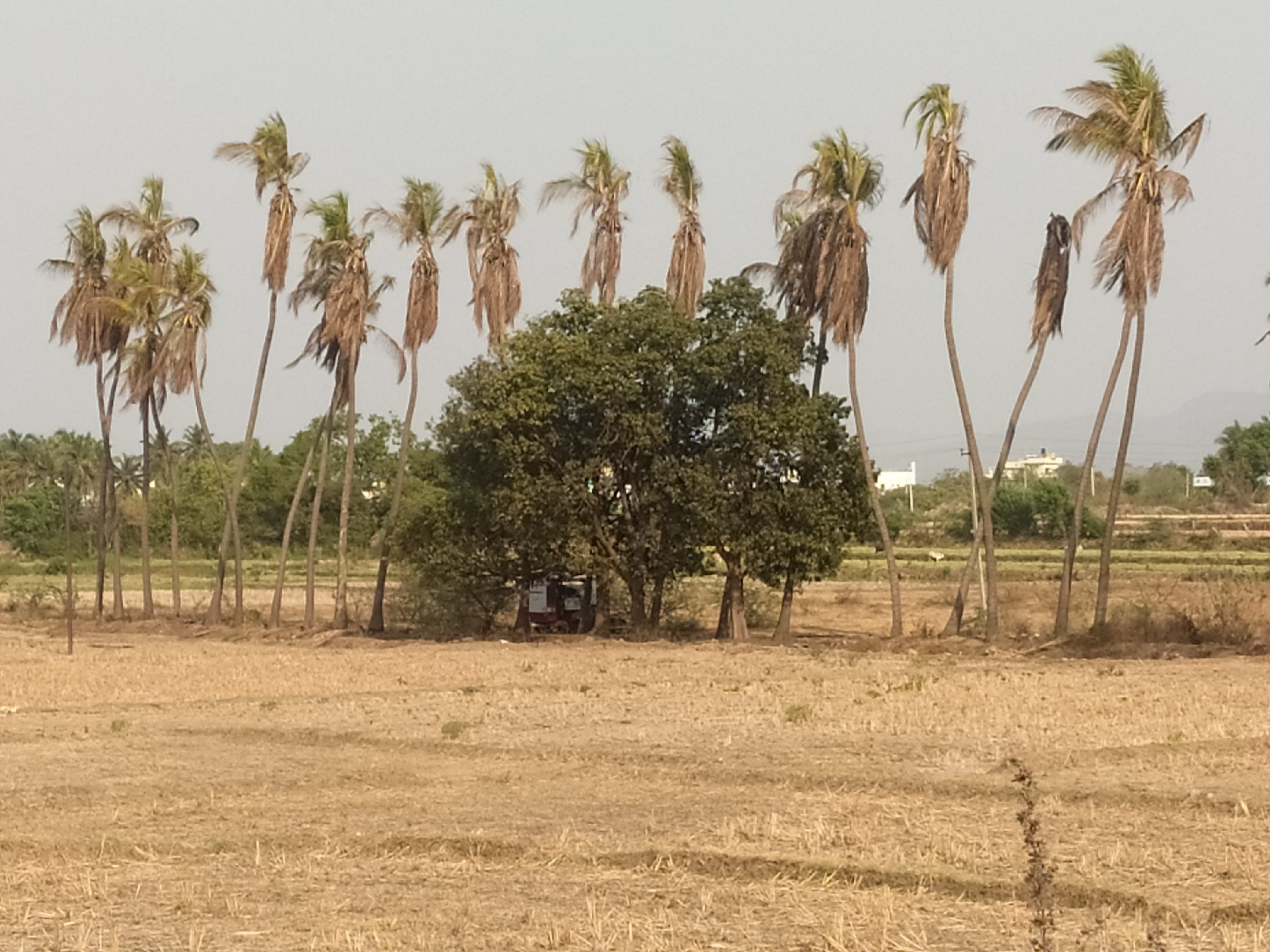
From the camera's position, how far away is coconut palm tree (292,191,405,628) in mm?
49406

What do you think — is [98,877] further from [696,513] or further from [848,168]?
[848,168]

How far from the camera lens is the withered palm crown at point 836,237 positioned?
42375mm

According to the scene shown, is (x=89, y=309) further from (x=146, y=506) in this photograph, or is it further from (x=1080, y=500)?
(x=1080, y=500)

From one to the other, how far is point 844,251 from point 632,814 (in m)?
29.2

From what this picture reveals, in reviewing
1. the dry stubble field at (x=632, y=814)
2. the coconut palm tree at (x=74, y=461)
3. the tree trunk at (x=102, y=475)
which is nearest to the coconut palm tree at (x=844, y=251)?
the dry stubble field at (x=632, y=814)

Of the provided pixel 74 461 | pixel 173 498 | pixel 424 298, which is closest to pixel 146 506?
pixel 173 498

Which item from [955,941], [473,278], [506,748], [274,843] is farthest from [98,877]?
[473,278]

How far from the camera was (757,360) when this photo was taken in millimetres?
41875

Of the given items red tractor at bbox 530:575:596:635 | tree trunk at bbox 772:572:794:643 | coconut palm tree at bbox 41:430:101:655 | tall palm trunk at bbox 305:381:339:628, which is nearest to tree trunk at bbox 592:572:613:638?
red tractor at bbox 530:575:596:635

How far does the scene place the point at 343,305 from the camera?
49438 millimetres

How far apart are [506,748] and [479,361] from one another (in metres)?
26.0

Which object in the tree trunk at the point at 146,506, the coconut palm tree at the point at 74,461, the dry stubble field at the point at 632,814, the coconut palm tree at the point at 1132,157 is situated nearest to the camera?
the dry stubble field at the point at 632,814

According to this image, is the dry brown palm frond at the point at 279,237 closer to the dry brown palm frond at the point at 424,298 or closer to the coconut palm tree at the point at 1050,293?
the dry brown palm frond at the point at 424,298

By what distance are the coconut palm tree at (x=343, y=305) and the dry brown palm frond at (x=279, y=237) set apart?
0.66 m
